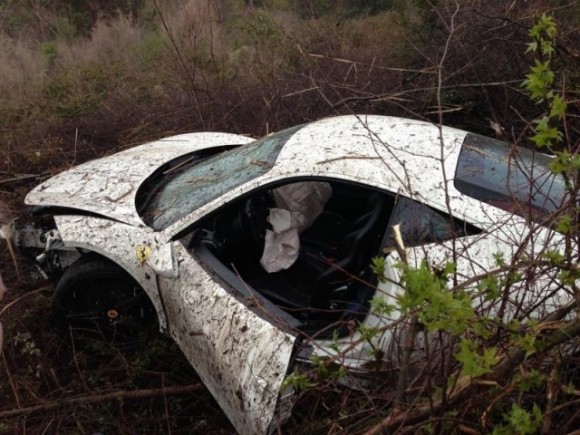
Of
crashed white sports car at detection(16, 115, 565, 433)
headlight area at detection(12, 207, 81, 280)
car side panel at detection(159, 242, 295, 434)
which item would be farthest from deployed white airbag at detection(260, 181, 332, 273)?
headlight area at detection(12, 207, 81, 280)

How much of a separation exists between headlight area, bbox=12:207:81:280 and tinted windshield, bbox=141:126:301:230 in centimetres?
68

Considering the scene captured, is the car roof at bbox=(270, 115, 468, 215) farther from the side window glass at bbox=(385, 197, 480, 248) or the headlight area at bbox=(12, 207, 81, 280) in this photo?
the headlight area at bbox=(12, 207, 81, 280)

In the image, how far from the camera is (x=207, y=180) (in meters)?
3.49

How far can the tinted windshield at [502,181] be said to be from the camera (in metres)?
2.83

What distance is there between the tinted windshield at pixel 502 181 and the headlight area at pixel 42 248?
239cm

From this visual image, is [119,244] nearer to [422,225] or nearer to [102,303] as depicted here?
[102,303]

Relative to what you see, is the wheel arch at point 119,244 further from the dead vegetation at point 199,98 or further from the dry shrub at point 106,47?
the dry shrub at point 106,47

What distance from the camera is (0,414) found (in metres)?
3.25

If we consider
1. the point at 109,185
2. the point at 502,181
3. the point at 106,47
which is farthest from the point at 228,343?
the point at 106,47

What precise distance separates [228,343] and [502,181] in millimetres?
1587

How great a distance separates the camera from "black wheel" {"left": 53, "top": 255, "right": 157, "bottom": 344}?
349 centimetres

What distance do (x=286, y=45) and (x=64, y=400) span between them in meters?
5.66

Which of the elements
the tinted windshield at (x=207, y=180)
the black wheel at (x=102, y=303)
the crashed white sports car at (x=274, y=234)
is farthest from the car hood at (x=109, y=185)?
the black wheel at (x=102, y=303)

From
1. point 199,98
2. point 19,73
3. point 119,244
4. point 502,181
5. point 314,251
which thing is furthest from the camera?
point 19,73
